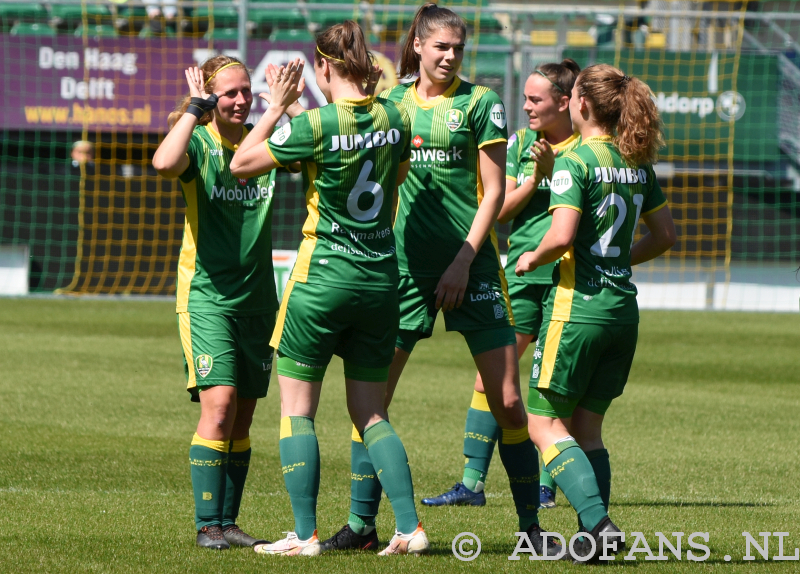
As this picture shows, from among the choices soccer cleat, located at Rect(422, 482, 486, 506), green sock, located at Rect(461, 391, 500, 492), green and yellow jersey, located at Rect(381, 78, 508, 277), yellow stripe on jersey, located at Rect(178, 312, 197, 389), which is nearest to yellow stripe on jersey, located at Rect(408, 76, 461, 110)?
green and yellow jersey, located at Rect(381, 78, 508, 277)

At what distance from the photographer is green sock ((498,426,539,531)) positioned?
397 cm

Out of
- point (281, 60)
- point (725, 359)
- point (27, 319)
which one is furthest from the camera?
point (281, 60)

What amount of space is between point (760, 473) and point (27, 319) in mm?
9050

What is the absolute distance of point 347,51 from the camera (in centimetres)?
356

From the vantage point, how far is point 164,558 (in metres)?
3.62

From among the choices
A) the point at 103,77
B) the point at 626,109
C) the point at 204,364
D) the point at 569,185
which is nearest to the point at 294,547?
the point at 204,364

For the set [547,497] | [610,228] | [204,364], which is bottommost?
[547,497]

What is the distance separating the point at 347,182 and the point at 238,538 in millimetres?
1411

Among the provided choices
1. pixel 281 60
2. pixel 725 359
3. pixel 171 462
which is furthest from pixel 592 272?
pixel 281 60

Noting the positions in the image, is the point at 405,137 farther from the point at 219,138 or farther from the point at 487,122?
the point at 219,138

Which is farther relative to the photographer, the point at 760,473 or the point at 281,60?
the point at 281,60

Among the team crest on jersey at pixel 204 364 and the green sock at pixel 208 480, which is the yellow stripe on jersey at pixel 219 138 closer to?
the team crest on jersey at pixel 204 364

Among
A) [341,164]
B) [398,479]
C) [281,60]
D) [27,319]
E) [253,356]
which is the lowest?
[27,319]

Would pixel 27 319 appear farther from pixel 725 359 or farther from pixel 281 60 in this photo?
pixel 725 359
